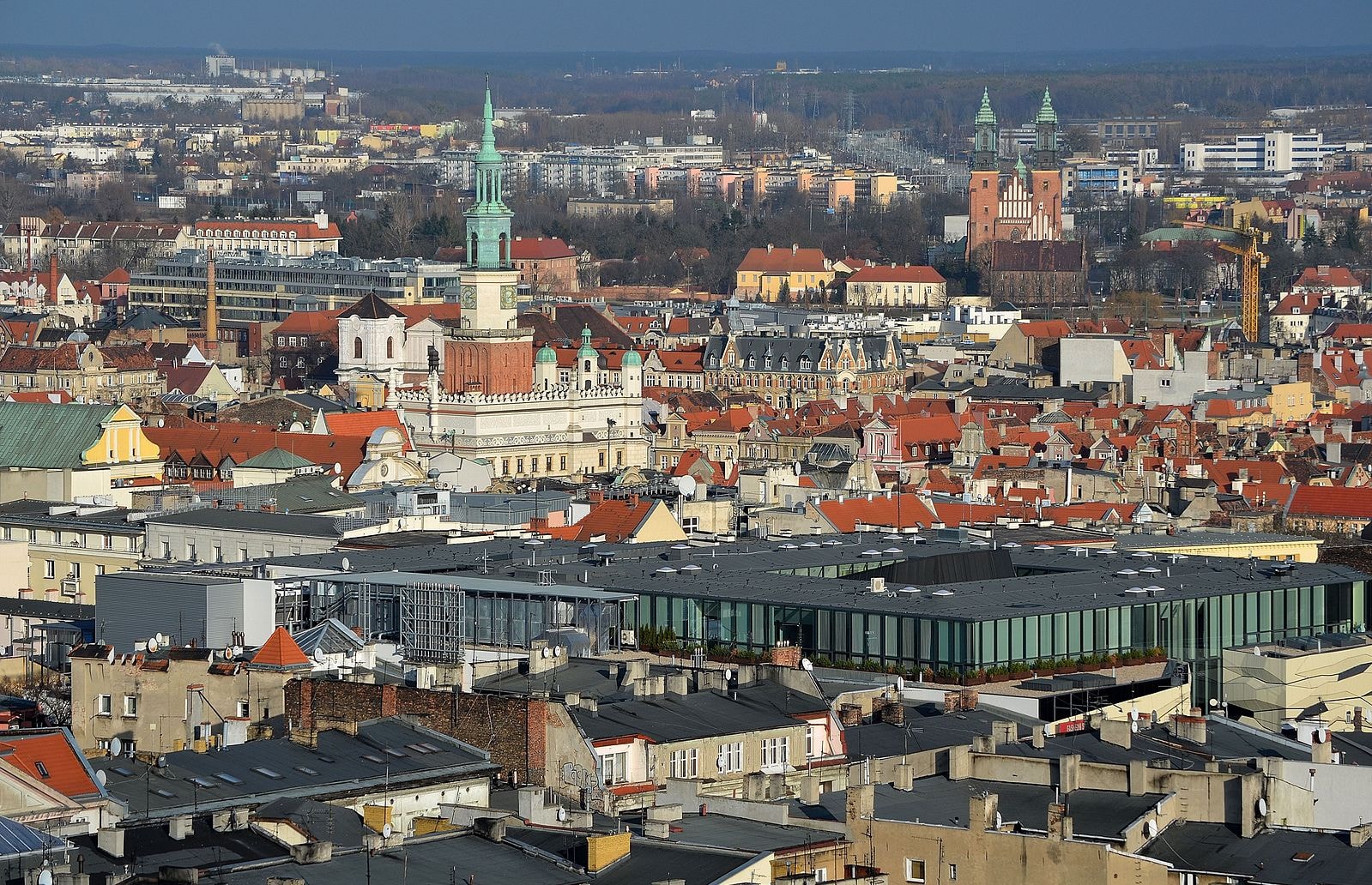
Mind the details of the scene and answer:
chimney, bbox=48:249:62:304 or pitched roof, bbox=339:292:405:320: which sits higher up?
pitched roof, bbox=339:292:405:320

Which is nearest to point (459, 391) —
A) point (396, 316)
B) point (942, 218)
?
point (396, 316)

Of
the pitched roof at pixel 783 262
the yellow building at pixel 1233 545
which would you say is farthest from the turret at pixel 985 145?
the yellow building at pixel 1233 545

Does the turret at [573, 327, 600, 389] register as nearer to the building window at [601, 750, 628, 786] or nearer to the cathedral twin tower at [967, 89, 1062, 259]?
the building window at [601, 750, 628, 786]

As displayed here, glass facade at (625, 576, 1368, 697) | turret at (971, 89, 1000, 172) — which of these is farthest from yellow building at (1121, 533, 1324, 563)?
turret at (971, 89, 1000, 172)

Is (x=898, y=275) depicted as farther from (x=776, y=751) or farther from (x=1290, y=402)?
(x=776, y=751)

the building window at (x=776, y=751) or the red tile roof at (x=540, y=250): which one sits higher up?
the red tile roof at (x=540, y=250)

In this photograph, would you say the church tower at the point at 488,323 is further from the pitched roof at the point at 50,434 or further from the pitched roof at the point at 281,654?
the pitched roof at the point at 281,654

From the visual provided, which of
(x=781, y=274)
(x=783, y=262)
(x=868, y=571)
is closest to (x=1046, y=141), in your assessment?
(x=783, y=262)
